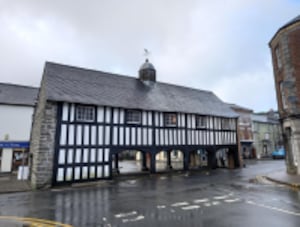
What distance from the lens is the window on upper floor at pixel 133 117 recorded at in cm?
1453

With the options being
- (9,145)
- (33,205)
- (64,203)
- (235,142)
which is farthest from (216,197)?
(9,145)

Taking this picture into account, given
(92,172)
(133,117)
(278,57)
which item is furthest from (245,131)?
(92,172)

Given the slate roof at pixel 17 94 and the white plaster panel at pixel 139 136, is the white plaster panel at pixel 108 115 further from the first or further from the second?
the slate roof at pixel 17 94

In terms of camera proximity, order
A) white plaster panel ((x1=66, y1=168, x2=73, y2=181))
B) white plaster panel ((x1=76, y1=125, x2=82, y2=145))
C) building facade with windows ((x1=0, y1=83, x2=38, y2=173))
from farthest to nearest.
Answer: building facade with windows ((x1=0, y1=83, x2=38, y2=173)) < white plaster panel ((x1=76, y1=125, x2=82, y2=145)) < white plaster panel ((x1=66, y1=168, x2=73, y2=181))

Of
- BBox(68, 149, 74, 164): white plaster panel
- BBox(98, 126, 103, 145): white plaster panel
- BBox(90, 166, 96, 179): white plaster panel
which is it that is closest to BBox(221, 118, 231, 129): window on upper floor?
BBox(98, 126, 103, 145): white plaster panel

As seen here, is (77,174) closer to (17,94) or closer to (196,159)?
(196,159)

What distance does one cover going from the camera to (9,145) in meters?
17.8

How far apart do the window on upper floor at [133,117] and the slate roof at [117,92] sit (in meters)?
0.51

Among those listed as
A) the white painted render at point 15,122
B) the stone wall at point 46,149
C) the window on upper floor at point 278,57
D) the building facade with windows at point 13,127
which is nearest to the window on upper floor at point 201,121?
the window on upper floor at point 278,57

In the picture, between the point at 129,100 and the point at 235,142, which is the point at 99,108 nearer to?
the point at 129,100

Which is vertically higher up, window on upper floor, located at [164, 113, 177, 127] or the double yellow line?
window on upper floor, located at [164, 113, 177, 127]

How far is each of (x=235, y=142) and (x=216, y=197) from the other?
13.2 metres

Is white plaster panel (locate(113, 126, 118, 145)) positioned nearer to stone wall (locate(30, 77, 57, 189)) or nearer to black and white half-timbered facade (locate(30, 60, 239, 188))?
black and white half-timbered facade (locate(30, 60, 239, 188))

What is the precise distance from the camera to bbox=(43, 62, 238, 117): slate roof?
1316 centimetres
